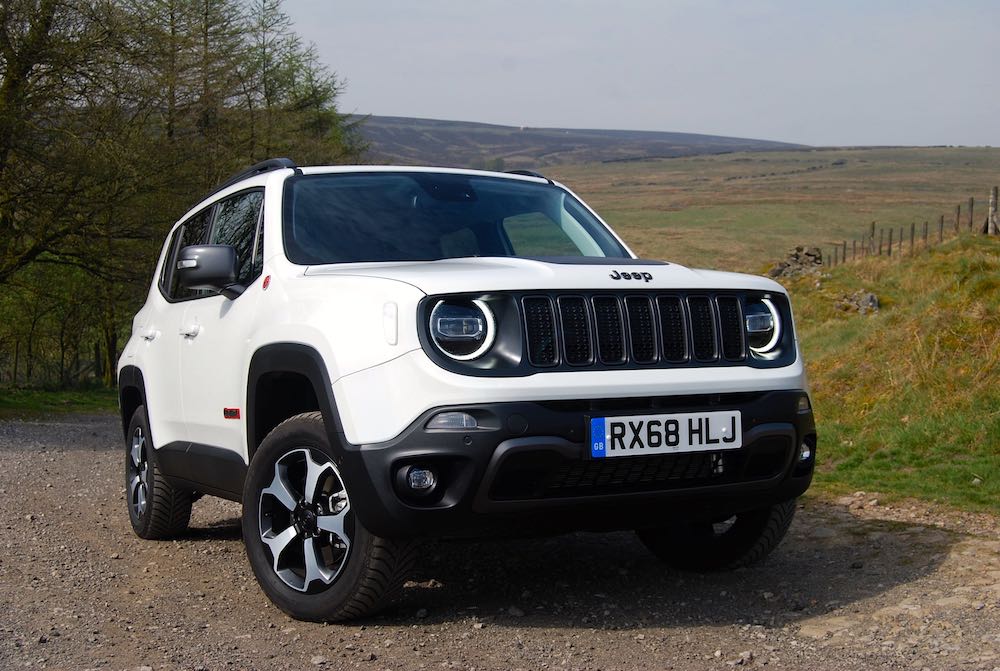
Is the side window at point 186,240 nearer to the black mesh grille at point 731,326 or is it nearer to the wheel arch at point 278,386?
the wheel arch at point 278,386

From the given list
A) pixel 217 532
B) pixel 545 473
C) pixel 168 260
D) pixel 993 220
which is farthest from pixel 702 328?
pixel 993 220

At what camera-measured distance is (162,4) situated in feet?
77.2

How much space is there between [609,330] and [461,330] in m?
0.61

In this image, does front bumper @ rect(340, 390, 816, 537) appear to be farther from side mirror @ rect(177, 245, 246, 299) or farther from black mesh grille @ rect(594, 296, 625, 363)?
side mirror @ rect(177, 245, 246, 299)

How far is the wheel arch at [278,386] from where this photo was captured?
4.71 meters

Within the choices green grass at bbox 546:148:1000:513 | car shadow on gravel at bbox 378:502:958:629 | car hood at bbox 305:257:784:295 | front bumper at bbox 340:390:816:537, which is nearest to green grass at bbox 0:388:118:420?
green grass at bbox 546:148:1000:513

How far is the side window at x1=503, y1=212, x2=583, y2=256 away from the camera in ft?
19.2

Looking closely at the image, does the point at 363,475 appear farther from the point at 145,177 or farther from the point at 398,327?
the point at 145,177

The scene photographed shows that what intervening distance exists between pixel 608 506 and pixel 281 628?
55.8 inches

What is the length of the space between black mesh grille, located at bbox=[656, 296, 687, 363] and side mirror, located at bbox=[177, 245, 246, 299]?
1.95 meters

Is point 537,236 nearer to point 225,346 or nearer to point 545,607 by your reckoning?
point 225,346

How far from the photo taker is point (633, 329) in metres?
4.64

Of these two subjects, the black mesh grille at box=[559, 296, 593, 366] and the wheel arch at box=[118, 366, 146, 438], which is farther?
the wheel arch at box=[118, 366, 146, 438]

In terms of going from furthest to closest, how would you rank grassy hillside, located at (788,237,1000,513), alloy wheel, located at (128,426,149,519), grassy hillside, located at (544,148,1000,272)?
grassy hillside, located at (544,148,1000,272) < grassy hillside, located at (788,237,1000,513) < alloy wheel, located at (128,426,149,519)
